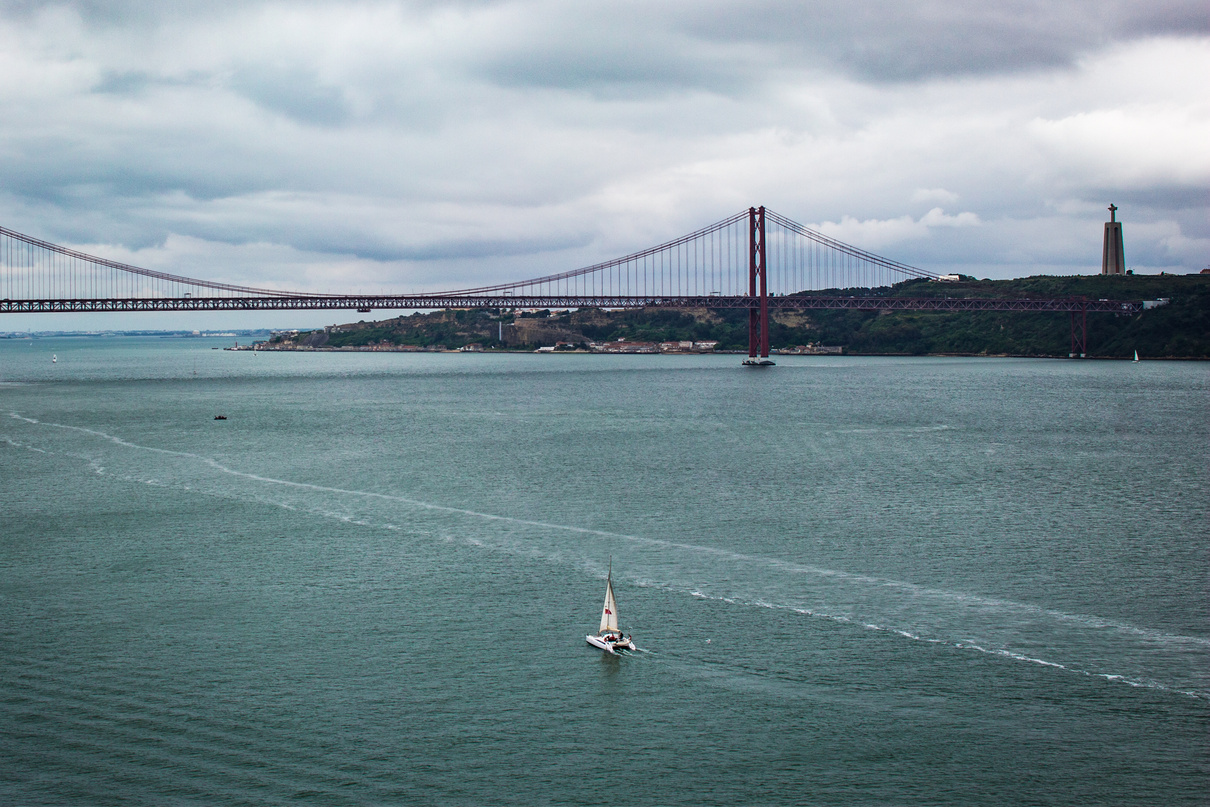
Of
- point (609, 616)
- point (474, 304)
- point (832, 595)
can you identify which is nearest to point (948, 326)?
point (474, 304)

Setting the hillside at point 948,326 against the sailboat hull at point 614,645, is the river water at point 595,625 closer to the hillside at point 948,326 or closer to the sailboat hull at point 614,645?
the sailboat hull at point 614,645

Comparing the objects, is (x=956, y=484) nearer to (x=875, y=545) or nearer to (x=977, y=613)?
(x=875, y=545)

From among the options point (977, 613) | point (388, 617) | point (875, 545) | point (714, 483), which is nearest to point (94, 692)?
point (388, 617)

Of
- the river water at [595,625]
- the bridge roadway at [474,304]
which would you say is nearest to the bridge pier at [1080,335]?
the bridge roadway at [474,304]

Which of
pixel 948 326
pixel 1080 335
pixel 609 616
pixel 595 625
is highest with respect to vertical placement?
pixel 948 326

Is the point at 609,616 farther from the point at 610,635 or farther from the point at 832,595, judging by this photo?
the point at 832,595

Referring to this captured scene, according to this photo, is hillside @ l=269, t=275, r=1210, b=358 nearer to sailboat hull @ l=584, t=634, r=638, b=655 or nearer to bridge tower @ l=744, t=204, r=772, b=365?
bridge tower @ l=744, t=204, r=772, b=365
